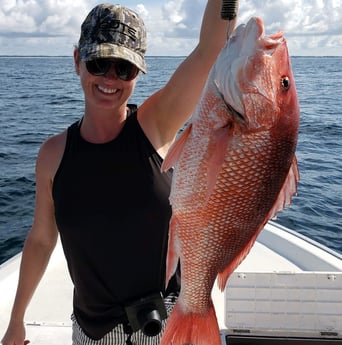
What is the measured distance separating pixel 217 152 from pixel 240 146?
3.3 inches

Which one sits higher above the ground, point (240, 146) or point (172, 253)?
point (240, 146)

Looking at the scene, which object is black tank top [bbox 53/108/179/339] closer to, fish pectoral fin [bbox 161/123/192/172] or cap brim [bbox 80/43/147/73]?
cap brim [bbox 80/43/147/73]

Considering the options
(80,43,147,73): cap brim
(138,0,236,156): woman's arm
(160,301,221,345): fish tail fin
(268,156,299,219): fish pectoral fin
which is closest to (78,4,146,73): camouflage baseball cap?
(80,43,147,73): cap brim

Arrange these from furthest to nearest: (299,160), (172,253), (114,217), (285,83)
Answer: (299,160), (114,217), (172,253), (285,83)

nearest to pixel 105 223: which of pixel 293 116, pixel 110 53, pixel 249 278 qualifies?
pixel 110 53

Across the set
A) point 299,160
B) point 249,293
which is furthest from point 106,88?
point 299,160

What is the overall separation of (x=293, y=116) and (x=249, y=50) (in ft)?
0.88

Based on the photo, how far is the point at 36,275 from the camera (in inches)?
98.7

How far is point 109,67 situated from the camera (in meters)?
2.09

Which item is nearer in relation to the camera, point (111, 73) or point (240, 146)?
point (240, 146)

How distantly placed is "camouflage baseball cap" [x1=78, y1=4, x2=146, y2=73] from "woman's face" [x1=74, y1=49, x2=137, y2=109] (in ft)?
0.25

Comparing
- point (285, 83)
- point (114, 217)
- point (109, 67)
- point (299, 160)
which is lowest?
point (299, 160)

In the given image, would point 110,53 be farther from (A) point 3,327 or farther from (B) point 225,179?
(A) point 3,327

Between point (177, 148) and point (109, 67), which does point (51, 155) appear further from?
point (177, 148)
